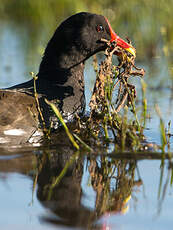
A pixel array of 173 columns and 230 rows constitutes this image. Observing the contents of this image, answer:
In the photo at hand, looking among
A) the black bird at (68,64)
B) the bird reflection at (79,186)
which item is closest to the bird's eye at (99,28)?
the black bird at (68,64)

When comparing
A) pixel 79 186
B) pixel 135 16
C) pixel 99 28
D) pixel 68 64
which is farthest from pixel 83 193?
pixel 135 16

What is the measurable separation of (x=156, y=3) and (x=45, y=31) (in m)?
3.11

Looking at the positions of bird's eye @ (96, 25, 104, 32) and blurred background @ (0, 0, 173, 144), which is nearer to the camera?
bird's eye @ (96, 25, 104, 32)

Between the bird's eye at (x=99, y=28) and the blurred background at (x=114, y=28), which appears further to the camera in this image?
the blurred background at (x=114, y=28)

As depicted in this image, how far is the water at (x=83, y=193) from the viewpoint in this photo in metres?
3.58

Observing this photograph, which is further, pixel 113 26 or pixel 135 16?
pixel 113 26

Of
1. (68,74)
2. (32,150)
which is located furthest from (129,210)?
(68,74)

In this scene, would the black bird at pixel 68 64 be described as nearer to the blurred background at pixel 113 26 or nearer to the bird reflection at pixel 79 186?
the bird reflection at pixel 79 186

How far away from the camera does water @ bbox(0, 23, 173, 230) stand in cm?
358

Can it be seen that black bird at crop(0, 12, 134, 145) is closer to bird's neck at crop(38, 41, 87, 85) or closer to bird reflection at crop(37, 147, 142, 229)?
bird's neck at crop(38, 41, 87, 85)

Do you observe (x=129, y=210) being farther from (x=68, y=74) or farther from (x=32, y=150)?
(x=68, y=74)

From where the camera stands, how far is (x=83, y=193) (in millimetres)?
4137

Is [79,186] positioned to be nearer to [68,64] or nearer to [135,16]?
[68,64]

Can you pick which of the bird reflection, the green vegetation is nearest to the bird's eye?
the bird reflection
